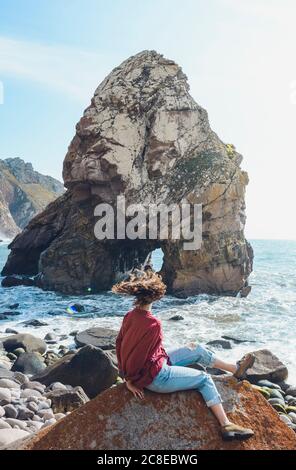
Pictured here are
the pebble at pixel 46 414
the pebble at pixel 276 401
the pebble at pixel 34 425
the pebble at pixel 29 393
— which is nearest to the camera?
the pebble at pixel 34 425

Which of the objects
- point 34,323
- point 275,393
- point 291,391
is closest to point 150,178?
point 34,323

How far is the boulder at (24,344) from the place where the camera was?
1825 centimetres

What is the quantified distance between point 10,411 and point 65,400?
1.88 meters

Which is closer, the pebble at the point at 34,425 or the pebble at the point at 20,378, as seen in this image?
the pebble at the point at 34,425

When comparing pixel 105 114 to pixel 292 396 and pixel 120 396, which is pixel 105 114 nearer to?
pixel 292 396

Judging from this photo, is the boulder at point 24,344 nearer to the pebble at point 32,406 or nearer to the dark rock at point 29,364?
the dark rock at point 29,364

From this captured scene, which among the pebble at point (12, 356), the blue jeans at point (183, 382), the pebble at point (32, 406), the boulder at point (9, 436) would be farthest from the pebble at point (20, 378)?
the blue jeans at point (183, 382)

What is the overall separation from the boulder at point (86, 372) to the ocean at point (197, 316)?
6816mm

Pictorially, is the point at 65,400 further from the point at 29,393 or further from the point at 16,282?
the point at 16,282

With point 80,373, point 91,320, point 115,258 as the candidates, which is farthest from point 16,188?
point 80,373

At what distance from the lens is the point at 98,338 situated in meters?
20.1
